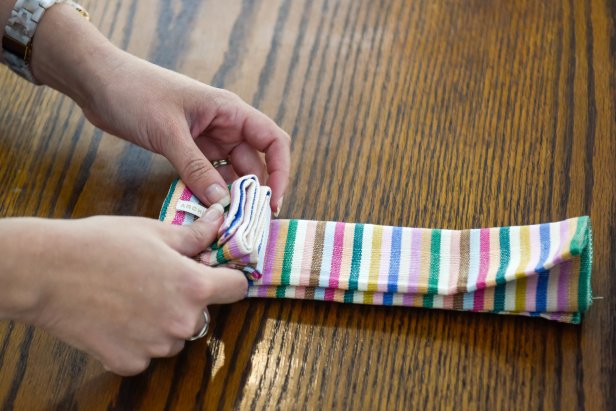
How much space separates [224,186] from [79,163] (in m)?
0.24

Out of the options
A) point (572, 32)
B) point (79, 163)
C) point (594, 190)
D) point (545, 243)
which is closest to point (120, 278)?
point (79, 163)

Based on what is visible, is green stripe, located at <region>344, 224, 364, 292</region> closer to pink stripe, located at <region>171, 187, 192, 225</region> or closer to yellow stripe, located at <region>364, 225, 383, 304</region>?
yellow stripe, located at <region>364, 225, 383, 304</region>

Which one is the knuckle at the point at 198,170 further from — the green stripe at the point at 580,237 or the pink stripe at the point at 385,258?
the green stripe at the point at 580,237

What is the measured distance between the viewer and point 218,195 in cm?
75

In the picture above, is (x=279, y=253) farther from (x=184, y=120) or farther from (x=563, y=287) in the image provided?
(x=563, y=287)

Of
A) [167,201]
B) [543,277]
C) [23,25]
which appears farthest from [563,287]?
[23,25]

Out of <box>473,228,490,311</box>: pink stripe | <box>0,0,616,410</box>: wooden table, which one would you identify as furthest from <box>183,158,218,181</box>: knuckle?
<box>473,228,490,311</box>: pink stripe

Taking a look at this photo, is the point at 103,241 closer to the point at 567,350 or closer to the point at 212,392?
the point at 212,392

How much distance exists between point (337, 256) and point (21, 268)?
0.34 meters

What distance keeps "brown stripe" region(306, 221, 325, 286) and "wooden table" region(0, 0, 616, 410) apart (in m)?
0.03

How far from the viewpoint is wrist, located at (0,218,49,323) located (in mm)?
635

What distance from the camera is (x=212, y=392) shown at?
0.71m

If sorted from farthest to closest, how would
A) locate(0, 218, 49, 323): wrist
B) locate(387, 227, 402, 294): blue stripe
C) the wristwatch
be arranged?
the wristwatch < locate(387, 227, 402, 294): blue stripe < locate(0, 218, 49, 323): wrist

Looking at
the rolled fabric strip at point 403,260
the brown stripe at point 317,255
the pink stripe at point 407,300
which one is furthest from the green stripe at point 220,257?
the pink stripe at point 407,300
